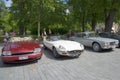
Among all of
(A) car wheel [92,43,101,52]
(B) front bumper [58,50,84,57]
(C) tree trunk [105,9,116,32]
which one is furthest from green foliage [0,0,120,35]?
(B) front bumper [58,50,84,57]

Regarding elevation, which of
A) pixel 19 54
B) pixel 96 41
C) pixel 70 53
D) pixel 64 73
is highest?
pixel 96 41

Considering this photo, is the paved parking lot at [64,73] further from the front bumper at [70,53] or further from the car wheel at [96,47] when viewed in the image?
the car wheel at [96,47]

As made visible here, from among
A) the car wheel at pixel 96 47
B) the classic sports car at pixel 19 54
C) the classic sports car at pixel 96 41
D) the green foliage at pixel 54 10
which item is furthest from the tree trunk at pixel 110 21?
the classic sports car at pixel 19 54

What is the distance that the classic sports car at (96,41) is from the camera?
943 cm

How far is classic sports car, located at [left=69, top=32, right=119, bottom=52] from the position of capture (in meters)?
9.43

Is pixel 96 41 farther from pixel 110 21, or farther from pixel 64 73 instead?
pixel 110 21

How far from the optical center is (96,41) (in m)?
9.95

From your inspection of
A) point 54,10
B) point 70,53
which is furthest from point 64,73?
point 54,10

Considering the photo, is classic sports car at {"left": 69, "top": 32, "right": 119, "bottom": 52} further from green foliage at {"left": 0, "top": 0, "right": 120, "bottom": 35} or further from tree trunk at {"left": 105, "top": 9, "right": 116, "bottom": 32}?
tree trunk at {"left": 105, "top": 9, "right": 116, "bottom": 32}

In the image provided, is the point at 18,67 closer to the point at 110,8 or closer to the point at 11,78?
the point at 11,78

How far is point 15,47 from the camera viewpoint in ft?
23.1

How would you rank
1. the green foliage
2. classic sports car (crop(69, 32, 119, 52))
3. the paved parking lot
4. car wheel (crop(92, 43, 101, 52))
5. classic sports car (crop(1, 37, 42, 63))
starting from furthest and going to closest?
the green foliage
car wheel (crop(92, 43, 101, 52))
classic sports car (crop(69, 32, 119, 52))
classic sports car (crop(1, 37, 42, 63))
the paved parking lot

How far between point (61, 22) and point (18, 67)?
17722 millimetres

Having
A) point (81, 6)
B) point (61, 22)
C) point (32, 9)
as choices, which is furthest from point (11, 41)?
point (61, 22)
